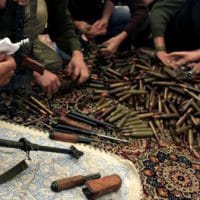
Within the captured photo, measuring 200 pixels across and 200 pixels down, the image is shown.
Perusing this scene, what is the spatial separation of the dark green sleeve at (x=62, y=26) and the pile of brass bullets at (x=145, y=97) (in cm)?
29

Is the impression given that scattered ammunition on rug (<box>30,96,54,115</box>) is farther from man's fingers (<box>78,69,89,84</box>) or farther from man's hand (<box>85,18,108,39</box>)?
man's hand (<box>85,18,108,39</box>)

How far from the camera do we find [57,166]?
6.72ft

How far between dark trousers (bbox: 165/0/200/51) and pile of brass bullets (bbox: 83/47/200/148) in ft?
1.25

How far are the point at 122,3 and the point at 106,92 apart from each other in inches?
49.6

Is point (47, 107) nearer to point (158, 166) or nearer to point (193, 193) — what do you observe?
point (158, 166)

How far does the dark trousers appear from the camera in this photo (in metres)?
3.38

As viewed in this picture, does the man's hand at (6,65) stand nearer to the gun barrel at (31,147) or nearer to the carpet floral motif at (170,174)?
the gun barrel at (31,147)

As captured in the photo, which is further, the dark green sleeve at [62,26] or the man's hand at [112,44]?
the man's hand at [112,44]

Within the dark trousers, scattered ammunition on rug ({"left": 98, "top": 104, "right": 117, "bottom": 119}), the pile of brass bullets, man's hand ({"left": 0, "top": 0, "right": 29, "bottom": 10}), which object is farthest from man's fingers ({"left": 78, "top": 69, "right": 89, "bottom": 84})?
the dark trousers

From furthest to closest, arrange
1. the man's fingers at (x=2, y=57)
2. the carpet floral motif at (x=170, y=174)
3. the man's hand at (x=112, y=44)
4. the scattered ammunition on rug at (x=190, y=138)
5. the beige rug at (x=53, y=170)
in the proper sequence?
1. the man's hand at (x=112, y=44)
2. the scattered ammunition on rug at (x=190, y=138)
3. the carpet floral motif at (x=170, y=174)
4. the beige rug at (x=53, y=170)
5. the man's fingers at (x=2, y=57)

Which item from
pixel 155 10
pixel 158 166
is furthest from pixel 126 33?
pixel 158 166

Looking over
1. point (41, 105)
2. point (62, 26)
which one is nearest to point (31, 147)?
point (41, 105)

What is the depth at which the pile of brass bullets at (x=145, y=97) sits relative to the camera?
253 centimetres

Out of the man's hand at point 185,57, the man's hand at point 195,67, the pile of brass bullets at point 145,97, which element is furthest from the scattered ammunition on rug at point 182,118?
the man's hand at point 185,57
